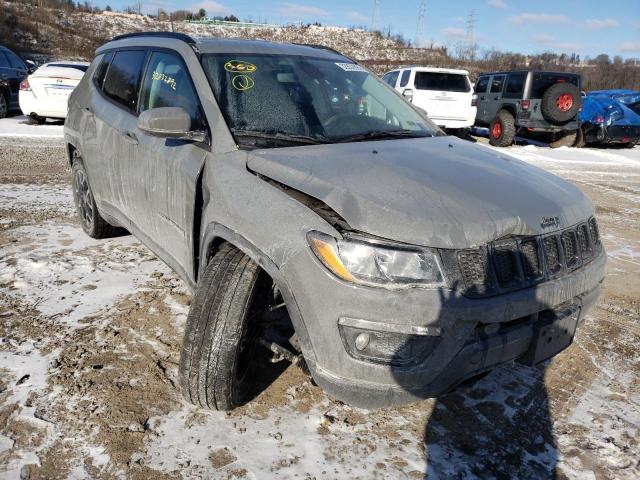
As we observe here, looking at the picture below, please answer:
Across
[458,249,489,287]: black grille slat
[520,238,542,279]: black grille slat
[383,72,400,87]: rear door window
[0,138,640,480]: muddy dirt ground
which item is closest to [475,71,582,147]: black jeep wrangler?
[383,72,400,87]: rear door window

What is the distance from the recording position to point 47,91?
11.2 m

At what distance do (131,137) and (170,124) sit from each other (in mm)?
919

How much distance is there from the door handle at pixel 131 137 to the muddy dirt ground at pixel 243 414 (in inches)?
43.0

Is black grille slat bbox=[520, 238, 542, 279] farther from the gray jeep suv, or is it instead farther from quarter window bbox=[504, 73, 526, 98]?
quarter window bbox=[504, 73, 526, 98]

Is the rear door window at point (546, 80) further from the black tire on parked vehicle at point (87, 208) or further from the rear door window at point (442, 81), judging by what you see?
the black tire on parked vehicle at point (87, 208)

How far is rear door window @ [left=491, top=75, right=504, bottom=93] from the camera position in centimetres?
1421

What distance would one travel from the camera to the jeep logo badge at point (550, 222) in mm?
2333

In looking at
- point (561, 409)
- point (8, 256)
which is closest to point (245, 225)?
point (561, 409)

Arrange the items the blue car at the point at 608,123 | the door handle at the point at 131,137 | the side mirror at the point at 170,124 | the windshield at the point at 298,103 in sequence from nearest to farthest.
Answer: the side mirror at the point at 170,124 < the windshield at the point at 298,103 < the door handle at the point at 131,137 < the blue car at the point at 608,123

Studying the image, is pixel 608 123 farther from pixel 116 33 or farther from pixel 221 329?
pixel 116 33

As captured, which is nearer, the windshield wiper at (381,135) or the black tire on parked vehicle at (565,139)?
the windshield wiper at (381,135)

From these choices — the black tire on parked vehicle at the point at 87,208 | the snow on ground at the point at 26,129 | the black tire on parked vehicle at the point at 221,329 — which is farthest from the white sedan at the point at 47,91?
the black tire on parked vehicle at the point at 221,329

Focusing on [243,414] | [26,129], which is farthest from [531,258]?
[26,129]

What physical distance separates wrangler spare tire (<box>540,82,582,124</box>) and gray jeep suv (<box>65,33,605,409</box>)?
10555 mm
